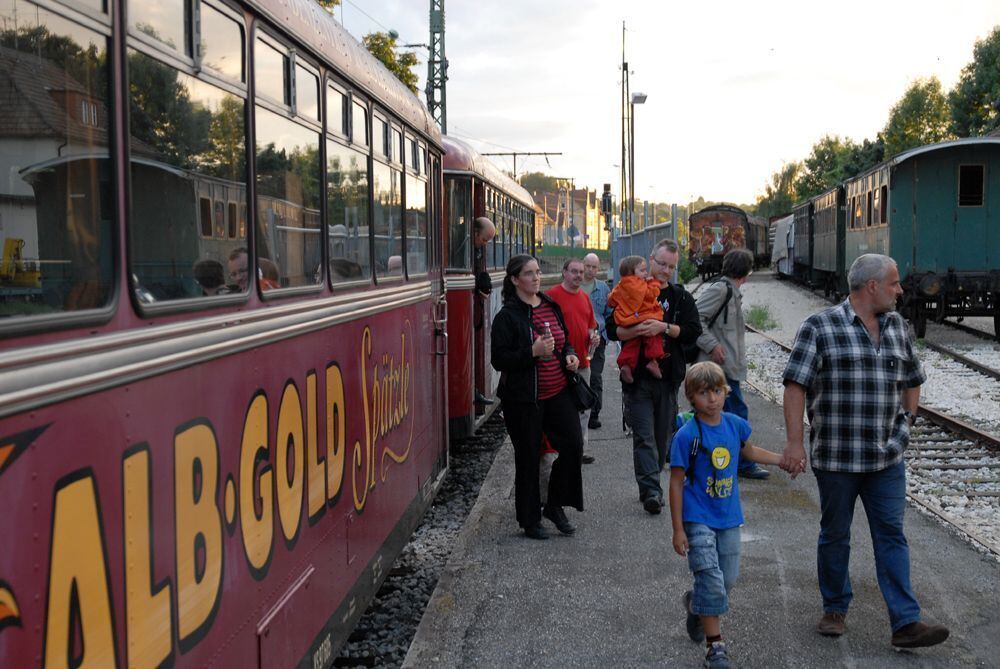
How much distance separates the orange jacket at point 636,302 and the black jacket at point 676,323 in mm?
88

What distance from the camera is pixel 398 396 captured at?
6.24m

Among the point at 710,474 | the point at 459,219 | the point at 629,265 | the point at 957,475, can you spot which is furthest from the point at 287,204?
the point at 957,475

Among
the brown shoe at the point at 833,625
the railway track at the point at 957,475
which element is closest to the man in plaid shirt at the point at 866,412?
the brown shoe at the point at 833,625

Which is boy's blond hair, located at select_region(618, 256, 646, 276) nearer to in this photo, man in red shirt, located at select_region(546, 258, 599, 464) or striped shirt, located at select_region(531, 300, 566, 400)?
man in red shirt, located at select_region(546, 258, 599, 464)

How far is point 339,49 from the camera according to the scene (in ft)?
15.5

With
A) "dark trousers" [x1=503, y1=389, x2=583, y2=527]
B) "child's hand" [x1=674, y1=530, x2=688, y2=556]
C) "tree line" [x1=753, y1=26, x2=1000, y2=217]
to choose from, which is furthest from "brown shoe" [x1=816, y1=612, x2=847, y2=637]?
"tree line" [x1=753, y1=26, x2=1000, y2=217]

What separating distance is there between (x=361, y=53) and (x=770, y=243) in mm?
58894

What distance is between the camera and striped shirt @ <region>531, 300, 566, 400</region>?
6.85m

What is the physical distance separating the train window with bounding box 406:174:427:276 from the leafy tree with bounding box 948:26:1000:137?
159 ft

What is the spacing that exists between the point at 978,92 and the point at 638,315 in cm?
5075

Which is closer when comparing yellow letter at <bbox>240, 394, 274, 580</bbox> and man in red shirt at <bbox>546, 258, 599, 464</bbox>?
yellow letter at <bbox>240, 394, 274, 580</bbox>

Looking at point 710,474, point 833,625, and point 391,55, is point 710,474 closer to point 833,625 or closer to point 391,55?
point 833,625

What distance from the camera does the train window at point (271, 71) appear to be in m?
3.56

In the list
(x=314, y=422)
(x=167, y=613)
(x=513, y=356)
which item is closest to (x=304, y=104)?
(x=314, y=422)
